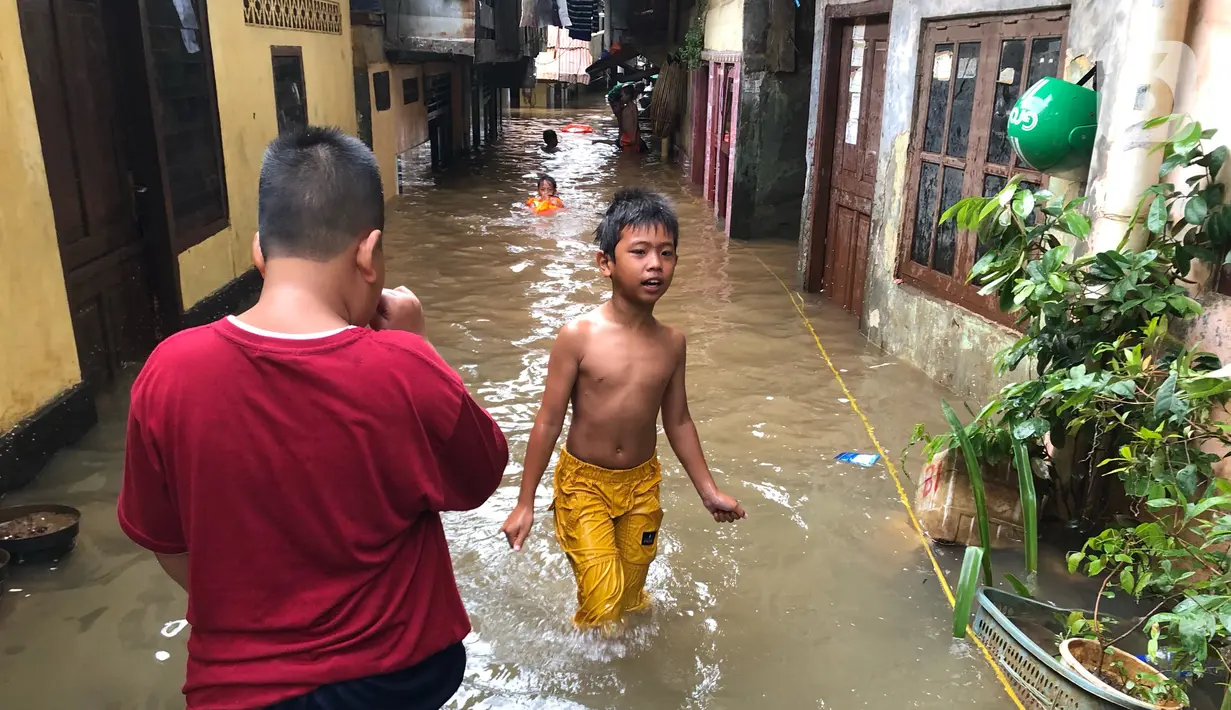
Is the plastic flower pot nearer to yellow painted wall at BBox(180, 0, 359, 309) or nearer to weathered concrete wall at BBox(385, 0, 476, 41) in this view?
yellow painted wall at BBox(180, 0, 359, 309)

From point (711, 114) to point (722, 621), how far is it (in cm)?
1018

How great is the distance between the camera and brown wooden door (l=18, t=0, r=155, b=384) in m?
4.79

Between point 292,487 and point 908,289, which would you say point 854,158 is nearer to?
point 908,289

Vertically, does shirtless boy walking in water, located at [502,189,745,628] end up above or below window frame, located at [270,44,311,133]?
below

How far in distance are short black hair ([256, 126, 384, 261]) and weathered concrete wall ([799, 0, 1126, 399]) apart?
14.0 feet

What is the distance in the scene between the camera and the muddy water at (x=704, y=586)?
3018 mm

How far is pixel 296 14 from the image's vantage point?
30.0 ft

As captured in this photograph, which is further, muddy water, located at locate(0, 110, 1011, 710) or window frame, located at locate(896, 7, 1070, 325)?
window frame, located at locate(896, 7, 1070, 325)

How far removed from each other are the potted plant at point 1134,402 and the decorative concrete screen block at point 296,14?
6.89 meters

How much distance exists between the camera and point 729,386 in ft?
19.3

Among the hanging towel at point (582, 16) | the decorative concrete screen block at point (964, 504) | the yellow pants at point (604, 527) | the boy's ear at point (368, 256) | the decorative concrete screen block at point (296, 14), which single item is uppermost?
the hanging towel at point (582, 16)

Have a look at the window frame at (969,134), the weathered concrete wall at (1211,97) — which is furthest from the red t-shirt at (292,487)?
the window frame at (969,134)

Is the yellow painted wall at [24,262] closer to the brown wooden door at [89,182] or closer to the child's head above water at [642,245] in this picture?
the brown wooden door at [89,182]

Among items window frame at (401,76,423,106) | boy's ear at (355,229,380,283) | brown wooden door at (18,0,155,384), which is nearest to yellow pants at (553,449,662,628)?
boy's ear at (355,229,380,283)
